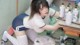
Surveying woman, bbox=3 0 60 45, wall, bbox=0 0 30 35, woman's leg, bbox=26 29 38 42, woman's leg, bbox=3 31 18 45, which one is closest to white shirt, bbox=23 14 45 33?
woman, bbox=3 0 60 45

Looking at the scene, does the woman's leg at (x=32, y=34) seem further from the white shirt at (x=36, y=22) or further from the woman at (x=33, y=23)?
the white shirt at (x=36, y=22)

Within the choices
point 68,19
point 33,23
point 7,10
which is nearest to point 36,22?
point 33,23

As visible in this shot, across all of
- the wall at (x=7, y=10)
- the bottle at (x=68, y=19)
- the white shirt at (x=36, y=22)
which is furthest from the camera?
the wall at (x=7, y=10)

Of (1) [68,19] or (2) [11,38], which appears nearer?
(1) [68,19]

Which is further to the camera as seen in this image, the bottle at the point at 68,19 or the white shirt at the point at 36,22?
the white shirt at the point at 36,22

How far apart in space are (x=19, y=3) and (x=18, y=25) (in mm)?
573

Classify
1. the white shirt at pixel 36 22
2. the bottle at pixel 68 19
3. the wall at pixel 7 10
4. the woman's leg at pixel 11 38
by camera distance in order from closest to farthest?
the bottle at pixel 68 19 → the white shirt at pixel 36 22 → the woman's leg at pixel 11 38 → the wall at pixel 7 10

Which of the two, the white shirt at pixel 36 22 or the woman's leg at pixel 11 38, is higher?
the white shirt at pixel 36 22

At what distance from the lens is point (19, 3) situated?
2857mm

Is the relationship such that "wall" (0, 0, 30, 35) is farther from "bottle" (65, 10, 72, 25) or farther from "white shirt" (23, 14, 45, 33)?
"bottle" (65, 10, 72, 25)

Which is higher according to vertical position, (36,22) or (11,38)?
(36,22)

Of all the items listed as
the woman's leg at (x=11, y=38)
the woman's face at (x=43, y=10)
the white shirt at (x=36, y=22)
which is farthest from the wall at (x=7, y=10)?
the woman's face at (x=43, y=10)

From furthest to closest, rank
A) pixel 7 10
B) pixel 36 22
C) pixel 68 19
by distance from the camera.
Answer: pixel 7 10
pixel 36 22
pixel 68 19

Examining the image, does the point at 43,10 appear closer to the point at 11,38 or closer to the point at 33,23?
the point at 33,23
